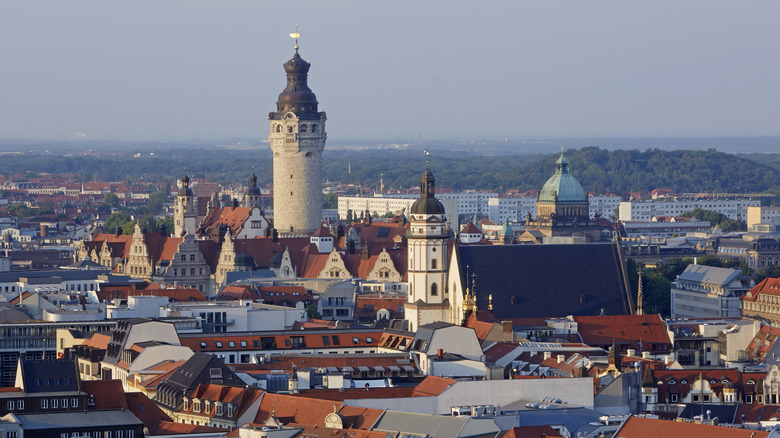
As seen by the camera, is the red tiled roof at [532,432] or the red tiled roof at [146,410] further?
the red tiled roof at [146,410]

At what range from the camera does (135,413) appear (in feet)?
230

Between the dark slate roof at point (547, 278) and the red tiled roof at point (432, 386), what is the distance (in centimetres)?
2551

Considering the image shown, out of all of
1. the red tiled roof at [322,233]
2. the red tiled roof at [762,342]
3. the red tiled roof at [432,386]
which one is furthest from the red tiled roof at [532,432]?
the red tiled roof at [322,233]

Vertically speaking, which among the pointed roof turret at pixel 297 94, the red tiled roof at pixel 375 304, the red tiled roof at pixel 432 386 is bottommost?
the red tiled roof at pixel 375 304

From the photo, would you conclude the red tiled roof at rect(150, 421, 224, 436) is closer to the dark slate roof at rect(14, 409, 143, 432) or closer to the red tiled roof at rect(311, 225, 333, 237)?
the dark slate roof at rect(14, 409, 143, 432)

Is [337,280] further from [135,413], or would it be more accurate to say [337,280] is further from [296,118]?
[135,413]

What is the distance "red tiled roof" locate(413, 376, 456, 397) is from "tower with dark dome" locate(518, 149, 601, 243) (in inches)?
3740

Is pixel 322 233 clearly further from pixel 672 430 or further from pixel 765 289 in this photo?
pixel 672 430

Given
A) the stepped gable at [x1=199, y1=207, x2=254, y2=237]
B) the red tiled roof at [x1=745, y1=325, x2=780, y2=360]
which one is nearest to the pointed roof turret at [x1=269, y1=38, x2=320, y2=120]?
the stepped gable at [x1=199, y1=207, x2=254, y2=237]

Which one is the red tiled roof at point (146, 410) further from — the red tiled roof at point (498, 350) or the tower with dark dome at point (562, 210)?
the tower with dark dome at point (562, 210)

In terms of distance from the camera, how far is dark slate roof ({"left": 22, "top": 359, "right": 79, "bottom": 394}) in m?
70.0

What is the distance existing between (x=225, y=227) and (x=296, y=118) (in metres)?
10.5

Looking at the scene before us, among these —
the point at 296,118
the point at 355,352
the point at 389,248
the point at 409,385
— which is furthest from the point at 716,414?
the point at 296,118

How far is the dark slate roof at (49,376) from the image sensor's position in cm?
7000
